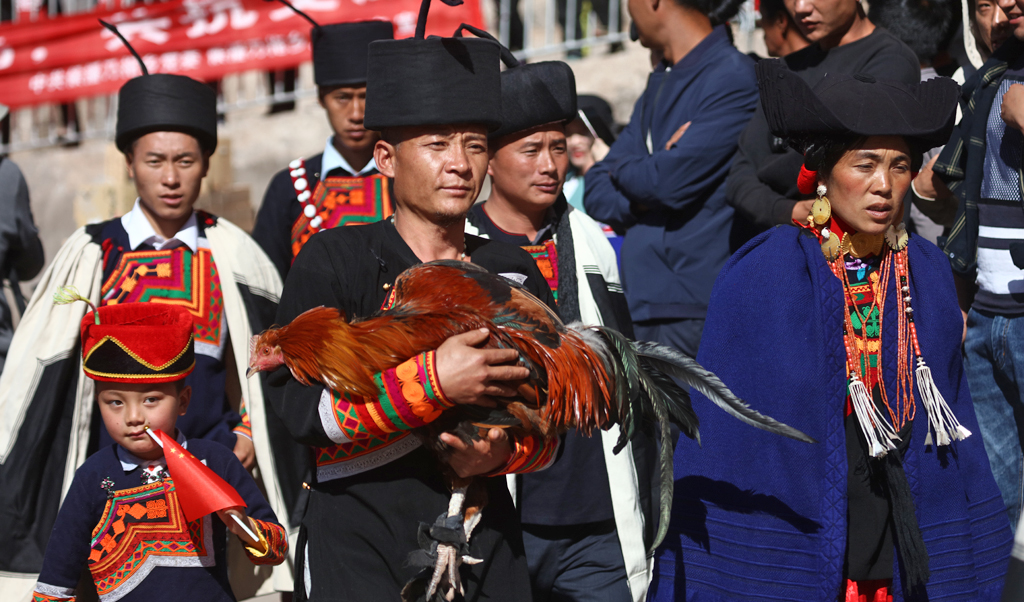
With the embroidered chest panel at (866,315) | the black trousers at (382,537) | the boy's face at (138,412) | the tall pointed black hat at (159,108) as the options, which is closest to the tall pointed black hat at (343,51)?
the tall pointed black hat at (159,108)

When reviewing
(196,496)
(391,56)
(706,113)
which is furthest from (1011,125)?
(196,496)

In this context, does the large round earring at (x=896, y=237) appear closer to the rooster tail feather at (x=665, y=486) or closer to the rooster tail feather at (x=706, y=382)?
the rooster tail feather at (x=706, y=382)

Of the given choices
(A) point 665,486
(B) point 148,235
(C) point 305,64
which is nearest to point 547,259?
(A) point 665,486

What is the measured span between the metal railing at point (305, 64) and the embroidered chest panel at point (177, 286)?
6.01 meters

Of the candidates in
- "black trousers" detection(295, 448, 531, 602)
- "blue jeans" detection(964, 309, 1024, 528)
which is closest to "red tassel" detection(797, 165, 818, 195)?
"blue jeans" detection(964, 309, 1024, 528)

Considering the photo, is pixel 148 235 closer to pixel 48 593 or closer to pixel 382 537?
pixel 48 593

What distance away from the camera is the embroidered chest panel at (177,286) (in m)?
4.38

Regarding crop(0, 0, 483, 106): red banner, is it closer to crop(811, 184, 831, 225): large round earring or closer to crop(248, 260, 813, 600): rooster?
crop(811, 184, 831, 225): large round earring

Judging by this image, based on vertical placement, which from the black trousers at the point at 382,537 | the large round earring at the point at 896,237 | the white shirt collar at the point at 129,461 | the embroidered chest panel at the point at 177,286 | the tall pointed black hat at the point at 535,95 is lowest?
the white shirt collar at the point at 129,461

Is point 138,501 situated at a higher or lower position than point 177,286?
lower

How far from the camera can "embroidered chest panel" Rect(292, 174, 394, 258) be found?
5008 millimetres

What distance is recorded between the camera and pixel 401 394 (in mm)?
2488

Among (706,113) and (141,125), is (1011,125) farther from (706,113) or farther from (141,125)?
(141,125)

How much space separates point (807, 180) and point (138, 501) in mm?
2511
